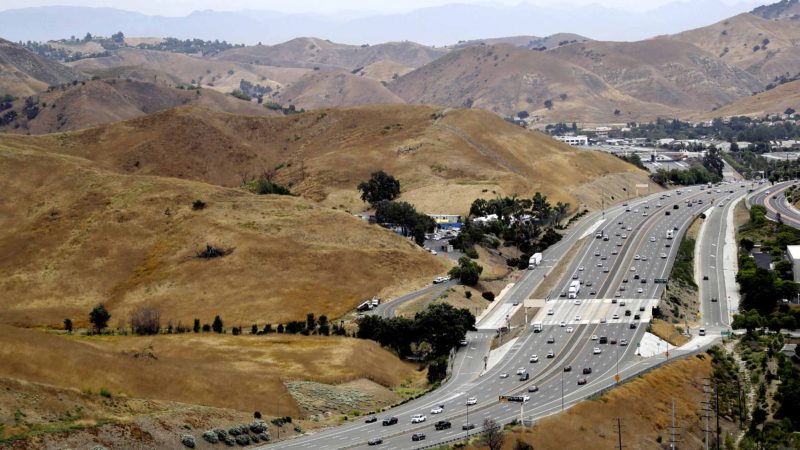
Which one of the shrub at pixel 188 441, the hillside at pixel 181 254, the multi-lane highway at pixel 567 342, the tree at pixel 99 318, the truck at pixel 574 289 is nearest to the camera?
the shrub at pixel 188 441

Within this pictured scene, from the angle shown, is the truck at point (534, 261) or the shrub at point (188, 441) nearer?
the shrub at point (188, 441)

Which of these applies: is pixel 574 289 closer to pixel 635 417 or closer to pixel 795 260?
pixel 795 260

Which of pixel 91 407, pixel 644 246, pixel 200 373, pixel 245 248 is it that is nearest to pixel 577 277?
pixel 644 246

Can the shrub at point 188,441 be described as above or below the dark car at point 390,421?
above

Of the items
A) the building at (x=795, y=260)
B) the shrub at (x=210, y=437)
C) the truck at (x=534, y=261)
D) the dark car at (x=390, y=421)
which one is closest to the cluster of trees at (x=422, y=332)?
the dark car at (x=390, y=421)

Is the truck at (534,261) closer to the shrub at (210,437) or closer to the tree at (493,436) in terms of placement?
the tree at (493,436)

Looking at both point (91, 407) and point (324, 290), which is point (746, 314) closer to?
point (324, 290)
